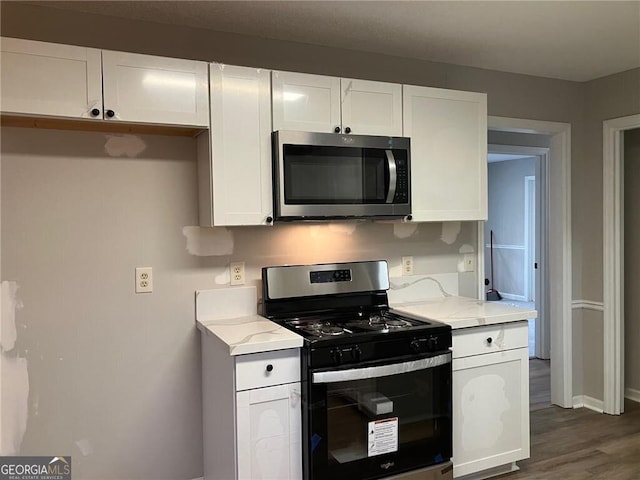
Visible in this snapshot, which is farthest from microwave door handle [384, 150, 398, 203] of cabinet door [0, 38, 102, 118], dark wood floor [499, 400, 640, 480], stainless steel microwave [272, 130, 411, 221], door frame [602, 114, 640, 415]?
door frame [602, 114, 640, 415]

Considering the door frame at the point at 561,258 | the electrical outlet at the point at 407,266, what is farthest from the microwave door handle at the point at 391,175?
the door frame at the point at 561,258

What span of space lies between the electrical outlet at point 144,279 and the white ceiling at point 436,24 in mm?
1215

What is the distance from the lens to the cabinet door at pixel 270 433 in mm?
2236

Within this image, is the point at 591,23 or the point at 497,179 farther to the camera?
the point at 497,179

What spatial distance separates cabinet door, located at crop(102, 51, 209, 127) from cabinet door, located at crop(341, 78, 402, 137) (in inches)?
28.5

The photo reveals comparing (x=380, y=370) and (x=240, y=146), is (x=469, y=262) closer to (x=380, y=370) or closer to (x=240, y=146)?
A: (x=380, y=370)

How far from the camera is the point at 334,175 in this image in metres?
2.66

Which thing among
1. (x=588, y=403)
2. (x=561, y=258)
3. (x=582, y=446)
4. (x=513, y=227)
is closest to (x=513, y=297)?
(x=513, y=227)

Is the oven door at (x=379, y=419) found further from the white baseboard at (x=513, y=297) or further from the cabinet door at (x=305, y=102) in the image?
the white baseboard at (x=513, y=297)

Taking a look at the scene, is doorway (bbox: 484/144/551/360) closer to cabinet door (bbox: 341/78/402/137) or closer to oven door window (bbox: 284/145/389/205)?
cabinet door (bbox: 341/78/402/137)

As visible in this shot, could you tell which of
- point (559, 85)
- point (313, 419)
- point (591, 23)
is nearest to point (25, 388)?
point (313, 419)

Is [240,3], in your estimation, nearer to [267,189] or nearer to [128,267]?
[267,189]

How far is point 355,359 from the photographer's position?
2.37m

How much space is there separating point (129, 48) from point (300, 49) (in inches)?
35.8
